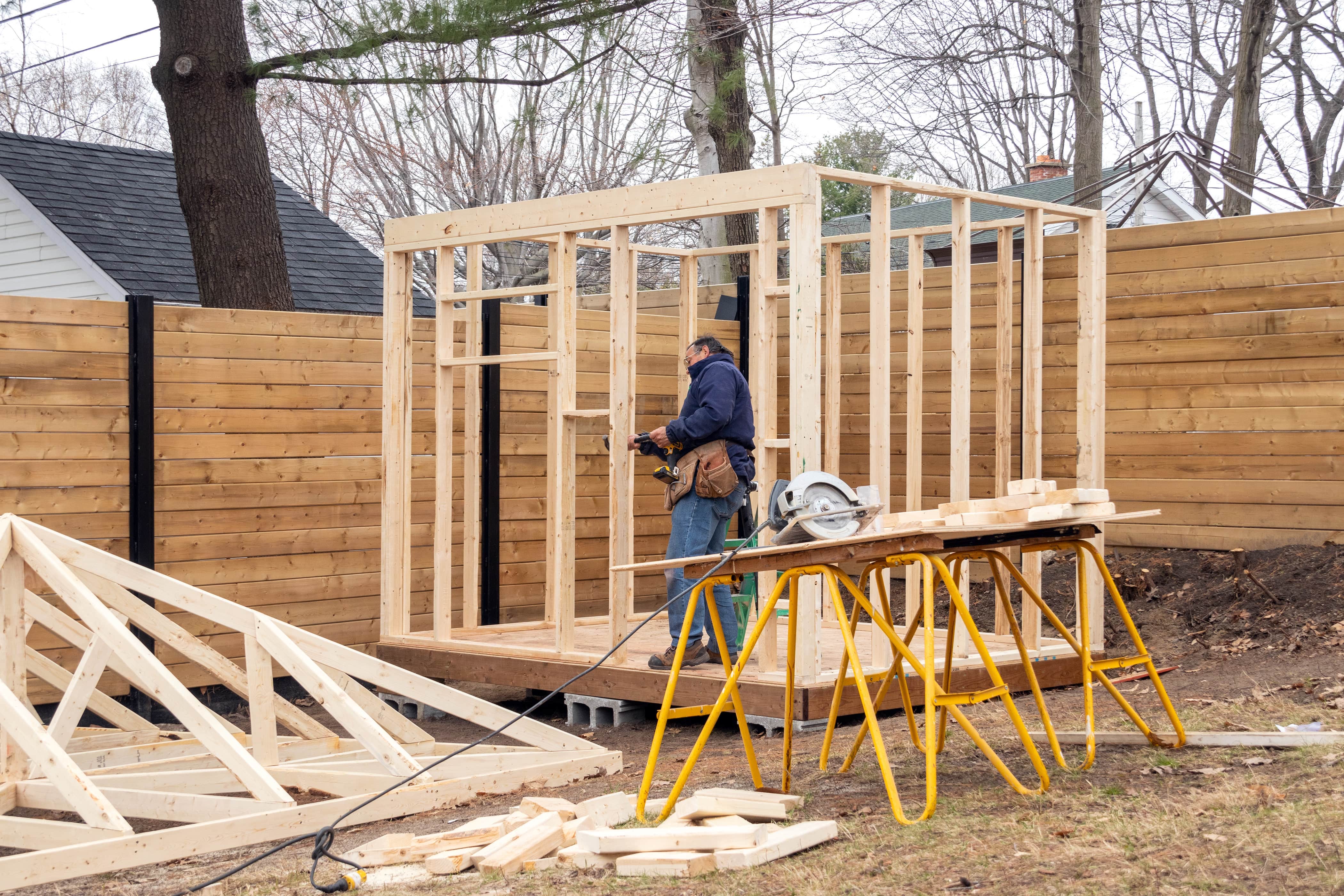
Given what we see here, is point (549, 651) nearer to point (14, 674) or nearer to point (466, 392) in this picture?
point (466, 392)

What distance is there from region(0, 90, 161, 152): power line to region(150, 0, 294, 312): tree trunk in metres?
17.6

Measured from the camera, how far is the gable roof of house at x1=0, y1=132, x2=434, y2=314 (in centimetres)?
1409

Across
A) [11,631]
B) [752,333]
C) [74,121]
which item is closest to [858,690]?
[11,631]

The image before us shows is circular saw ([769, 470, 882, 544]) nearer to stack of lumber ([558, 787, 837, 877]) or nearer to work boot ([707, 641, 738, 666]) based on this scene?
stack of lumber ([558, 787, 837, 877])

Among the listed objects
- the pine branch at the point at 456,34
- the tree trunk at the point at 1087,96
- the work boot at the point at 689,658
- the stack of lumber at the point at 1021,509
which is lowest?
the work boot at the point at 689,658

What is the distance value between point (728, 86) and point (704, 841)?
802 cm

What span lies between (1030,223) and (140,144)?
23.6m

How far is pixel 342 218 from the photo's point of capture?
2288 cm

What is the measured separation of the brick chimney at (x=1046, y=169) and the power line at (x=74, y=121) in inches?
639

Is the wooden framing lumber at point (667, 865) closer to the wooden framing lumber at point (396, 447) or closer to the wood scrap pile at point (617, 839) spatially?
the wood scrap pile at point (617, 839)

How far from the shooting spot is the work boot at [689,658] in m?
7.05

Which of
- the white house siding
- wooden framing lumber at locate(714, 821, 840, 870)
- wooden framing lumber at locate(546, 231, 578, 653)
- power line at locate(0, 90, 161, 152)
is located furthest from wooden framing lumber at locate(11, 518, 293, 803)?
power line at locate(0, 90, 161, 152)

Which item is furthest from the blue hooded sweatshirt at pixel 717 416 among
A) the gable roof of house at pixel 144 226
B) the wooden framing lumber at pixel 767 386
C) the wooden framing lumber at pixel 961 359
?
the gable roof of house at pixel 144 226

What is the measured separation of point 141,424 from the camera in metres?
7.48
